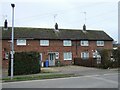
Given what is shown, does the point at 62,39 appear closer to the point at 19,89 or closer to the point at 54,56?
the point at 54,56

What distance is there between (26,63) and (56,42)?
1712 cm

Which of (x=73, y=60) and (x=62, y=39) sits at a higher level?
(x=62, y=39)

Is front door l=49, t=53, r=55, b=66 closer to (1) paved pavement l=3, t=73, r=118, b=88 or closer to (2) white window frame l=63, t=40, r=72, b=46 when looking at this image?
(2) white window frame l=63, t=40, r=72, b=46

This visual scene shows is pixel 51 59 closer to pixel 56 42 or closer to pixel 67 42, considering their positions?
pixel 56 42

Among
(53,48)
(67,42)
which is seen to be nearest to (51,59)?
(53,48)

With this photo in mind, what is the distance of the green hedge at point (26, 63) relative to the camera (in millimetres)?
30844

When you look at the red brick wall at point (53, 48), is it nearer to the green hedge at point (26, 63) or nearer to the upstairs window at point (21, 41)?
the upstairs window at point (21, 41)

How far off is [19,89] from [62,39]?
32.2 metres

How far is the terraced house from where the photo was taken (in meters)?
45.8

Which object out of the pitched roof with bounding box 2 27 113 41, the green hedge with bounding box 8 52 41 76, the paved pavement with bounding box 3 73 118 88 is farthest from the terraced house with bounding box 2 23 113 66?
the paved pavement with bounding box 3 73 118 88

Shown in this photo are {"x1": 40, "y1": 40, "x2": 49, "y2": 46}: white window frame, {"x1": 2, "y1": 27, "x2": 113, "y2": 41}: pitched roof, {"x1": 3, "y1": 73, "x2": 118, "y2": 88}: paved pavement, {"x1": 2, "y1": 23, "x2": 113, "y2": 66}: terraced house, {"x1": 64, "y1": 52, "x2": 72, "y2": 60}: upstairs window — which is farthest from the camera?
{"x1": 64, "y1": 52, "x2": 72, "y2": 60}: upstairs window

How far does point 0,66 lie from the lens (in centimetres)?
4406

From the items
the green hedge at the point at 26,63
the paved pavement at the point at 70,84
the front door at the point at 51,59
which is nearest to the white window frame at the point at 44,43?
the front door at the point at 51,59

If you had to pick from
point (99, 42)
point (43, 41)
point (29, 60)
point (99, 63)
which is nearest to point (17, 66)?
point (29, 60)
